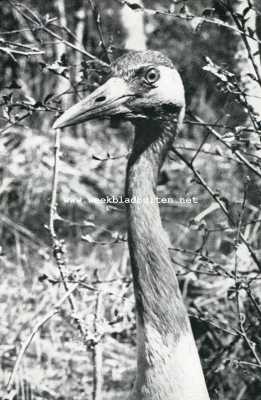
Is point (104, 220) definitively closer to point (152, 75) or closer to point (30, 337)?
point (30, 337)

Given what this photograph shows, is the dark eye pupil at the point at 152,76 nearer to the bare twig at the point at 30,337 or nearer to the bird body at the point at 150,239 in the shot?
the bird body at the point at 150,239

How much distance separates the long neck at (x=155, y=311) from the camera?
7.47ft

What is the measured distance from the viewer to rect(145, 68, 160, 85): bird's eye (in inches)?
94.1

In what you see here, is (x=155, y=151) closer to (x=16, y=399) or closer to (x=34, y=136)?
(x=16, y=399)

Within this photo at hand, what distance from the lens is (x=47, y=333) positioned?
4273 millimetres

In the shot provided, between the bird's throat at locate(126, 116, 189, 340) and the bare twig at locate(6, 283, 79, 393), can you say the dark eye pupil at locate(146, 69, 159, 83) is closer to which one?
the bird's throat at locate(126, 116, 189, 340)

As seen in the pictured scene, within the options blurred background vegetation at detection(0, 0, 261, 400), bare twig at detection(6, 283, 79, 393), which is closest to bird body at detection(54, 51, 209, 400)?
blurred background vegetation at detection(0, 0, 261, 400)

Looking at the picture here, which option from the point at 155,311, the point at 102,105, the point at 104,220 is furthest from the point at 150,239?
the point at 104,220

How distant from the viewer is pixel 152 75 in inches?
94.7

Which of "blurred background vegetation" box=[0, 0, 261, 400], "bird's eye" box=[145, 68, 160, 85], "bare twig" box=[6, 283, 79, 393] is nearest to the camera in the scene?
"bird's eye" box=[145, 68, 160, 85]

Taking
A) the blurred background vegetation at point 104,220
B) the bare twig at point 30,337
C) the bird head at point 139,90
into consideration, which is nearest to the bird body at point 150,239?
the bird head at point 139,90

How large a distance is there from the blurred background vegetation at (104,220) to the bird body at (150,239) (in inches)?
6.0

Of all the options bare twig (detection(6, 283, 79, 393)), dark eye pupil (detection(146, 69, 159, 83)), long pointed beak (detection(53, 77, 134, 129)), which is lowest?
bare twig (detection(6, 283, 79, 393))

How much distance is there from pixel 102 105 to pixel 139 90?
0.51 ft
